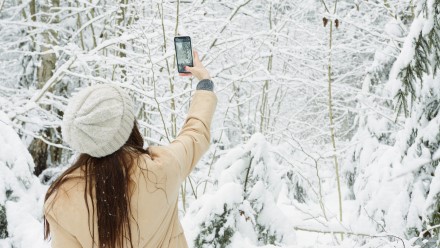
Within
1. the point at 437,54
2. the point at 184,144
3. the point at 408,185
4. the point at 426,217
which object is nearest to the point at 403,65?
the point at 437,54

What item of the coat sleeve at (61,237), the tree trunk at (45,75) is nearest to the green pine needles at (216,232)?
the coat sleeve at (61,237)

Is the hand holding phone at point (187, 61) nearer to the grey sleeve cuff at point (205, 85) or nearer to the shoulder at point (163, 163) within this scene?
the grey sleeve cuff at point (205, 85)

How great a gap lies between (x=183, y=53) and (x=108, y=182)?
941 millimetres

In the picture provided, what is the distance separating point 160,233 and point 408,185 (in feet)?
6.60

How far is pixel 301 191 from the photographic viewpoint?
726 centimetres

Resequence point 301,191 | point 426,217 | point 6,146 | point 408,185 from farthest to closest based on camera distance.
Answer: point 301,191
point 6,146
point 408,185
point 426,217

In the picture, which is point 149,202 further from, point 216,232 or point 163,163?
point 216,232

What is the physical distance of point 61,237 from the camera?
149 centimetres

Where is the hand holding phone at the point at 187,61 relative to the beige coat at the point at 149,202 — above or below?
above

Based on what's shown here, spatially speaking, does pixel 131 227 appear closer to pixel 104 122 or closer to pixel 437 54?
pixel 104 122

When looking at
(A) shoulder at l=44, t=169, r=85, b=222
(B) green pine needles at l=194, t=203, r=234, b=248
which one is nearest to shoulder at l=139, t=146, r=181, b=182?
(A) shoulder at l=44, t=169, r=85, b=222

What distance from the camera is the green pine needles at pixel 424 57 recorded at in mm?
2219

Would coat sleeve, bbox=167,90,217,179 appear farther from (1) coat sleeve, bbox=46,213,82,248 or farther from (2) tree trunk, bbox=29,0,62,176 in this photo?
(2) tree trunk, bbox=29,0,62,176

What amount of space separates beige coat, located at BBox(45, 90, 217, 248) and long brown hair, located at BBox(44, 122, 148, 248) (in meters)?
0.02
